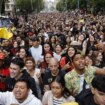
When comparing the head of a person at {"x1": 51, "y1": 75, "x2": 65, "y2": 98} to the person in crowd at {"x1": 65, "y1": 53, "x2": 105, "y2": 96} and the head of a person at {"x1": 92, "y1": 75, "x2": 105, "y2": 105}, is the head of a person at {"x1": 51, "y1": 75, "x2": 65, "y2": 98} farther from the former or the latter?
the head of a person at {"x1": 92, "y1": 75, "x2": 105, "y2": 105}

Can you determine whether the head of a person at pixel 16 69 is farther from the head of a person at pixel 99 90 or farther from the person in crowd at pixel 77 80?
the head of a person at pixel 99 90

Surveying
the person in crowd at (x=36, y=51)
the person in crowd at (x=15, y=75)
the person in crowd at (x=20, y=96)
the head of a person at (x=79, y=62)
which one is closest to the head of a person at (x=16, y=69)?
the person in crowd at (x=15, y=75)

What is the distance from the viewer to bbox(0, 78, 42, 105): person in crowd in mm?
4742

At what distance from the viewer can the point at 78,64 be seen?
6.16 metres

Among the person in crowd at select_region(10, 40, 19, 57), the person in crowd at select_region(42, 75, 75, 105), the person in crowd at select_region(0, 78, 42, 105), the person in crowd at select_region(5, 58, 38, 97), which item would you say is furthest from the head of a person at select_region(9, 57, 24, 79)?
the person in crowd at select_region(10, 40, 19, 57)

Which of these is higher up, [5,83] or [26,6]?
[5,83]

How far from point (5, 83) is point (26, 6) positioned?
10708cm

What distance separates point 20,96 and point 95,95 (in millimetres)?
1229

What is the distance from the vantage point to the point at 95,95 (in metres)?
3.76

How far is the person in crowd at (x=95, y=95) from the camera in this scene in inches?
144

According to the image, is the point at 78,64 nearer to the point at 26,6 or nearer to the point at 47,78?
the point at 47,78

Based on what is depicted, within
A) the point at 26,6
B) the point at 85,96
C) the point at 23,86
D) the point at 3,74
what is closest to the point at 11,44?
the point at 3,74

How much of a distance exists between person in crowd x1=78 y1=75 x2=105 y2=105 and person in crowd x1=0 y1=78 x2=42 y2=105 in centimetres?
87

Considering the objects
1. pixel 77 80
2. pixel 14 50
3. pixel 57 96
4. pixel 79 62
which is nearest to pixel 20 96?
pixel 57 96
